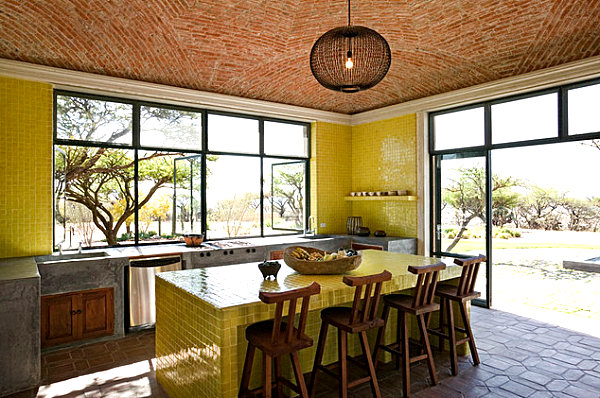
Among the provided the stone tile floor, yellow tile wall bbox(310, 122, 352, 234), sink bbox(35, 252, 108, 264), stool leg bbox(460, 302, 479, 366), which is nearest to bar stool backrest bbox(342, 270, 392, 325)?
the stone tile floor

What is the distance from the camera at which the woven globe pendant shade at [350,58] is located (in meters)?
2.94

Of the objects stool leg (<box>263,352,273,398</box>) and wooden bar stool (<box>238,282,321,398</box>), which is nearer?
wooden bar stool (<box>238,282,321,398</box>)

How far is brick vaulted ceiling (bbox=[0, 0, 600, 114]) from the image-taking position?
409 cm

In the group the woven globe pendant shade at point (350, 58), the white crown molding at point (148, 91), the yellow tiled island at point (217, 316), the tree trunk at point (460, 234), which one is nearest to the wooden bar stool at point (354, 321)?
the yellow tiled island at point (217, 316)

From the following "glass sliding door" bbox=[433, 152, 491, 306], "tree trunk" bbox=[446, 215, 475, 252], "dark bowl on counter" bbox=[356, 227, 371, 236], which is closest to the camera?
"glass sliding door" bbox=[433, 152, 491, 306]

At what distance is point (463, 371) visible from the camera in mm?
3736

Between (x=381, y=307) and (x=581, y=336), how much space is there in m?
2.59

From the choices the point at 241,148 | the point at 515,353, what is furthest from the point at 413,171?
the point at 515,353

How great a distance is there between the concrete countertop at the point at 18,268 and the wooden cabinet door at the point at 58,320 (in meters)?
0.42

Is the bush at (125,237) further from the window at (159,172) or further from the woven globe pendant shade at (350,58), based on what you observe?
the woven globe pendant shade at (350,58)

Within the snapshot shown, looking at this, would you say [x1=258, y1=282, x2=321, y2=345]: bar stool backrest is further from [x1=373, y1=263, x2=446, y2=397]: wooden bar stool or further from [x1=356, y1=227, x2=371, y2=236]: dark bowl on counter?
[x1=356, y1=227, x2=371, y2=236]: dark bowl on counter

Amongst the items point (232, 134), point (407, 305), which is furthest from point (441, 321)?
point (232, 134)

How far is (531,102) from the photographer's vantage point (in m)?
5.54

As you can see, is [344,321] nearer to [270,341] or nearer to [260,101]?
[270,341]
